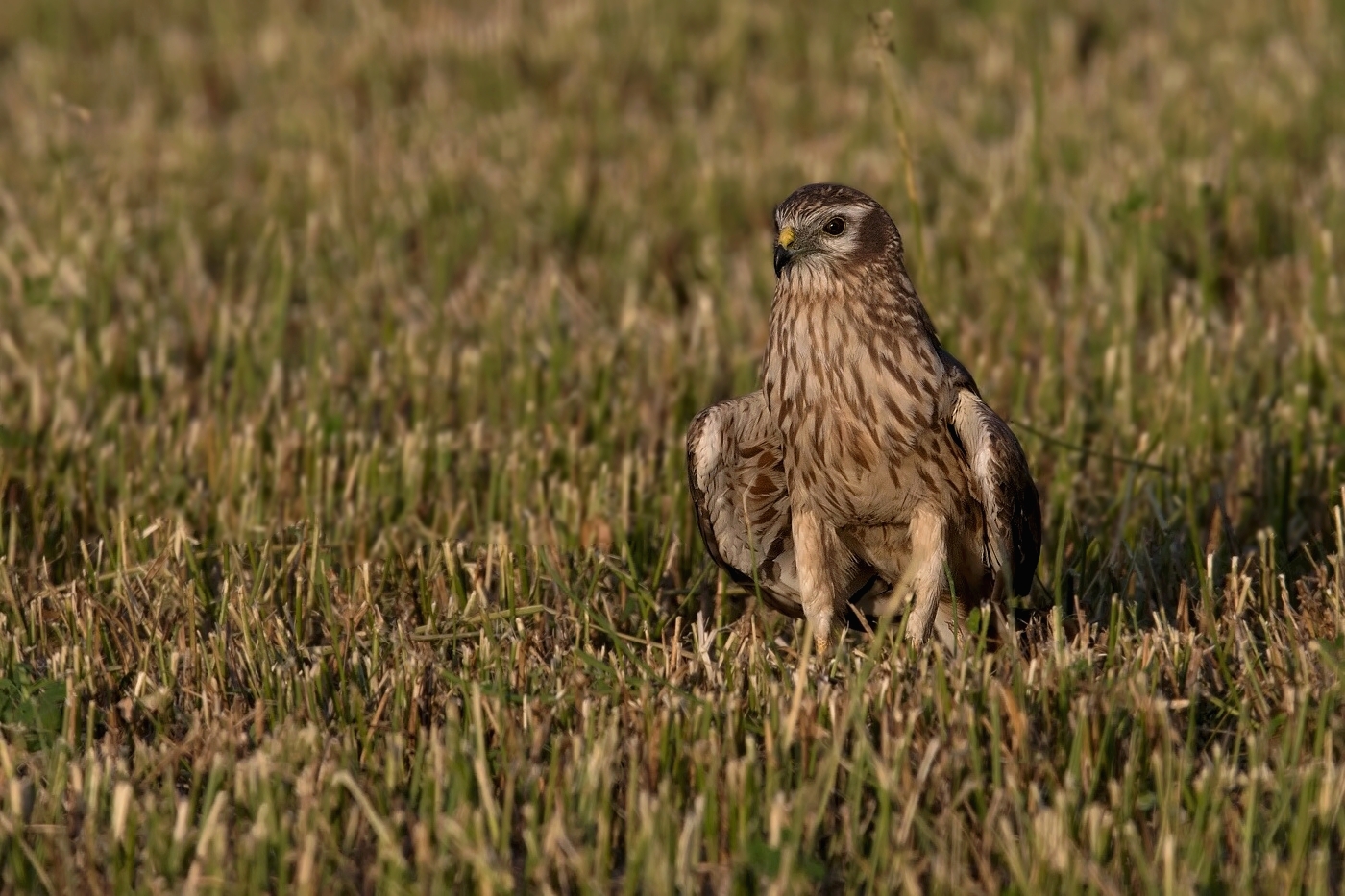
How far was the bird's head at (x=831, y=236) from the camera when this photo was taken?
17.6 ft

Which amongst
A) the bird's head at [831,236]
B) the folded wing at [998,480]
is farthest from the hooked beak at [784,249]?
the folded wing at [998,480]

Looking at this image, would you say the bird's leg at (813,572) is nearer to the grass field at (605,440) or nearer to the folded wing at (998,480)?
the grass field at (605,440)

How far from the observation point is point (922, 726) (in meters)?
4.55

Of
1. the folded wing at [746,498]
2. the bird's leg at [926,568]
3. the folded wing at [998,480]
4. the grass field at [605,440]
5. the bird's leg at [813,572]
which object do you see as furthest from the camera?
the folded wing at [746,498]

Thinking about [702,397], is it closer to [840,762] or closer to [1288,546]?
[1288,546]

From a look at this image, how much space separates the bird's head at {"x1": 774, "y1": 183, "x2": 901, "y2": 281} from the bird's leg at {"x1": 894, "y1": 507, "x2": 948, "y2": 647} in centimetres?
74

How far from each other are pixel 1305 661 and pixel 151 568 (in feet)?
10.8

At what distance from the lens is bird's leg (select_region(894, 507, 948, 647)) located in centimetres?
533

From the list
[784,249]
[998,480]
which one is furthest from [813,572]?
[784,249]

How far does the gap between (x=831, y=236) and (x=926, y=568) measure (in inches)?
38.9

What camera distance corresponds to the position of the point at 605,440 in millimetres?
7234

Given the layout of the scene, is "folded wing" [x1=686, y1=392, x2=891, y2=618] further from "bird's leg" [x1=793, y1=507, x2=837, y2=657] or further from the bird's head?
the bird's head

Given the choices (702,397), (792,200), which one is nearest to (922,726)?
(792,200)

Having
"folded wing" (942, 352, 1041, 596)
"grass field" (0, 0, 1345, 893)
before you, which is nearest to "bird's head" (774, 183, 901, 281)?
"folded wing" (942, 352, 1041, 596)
